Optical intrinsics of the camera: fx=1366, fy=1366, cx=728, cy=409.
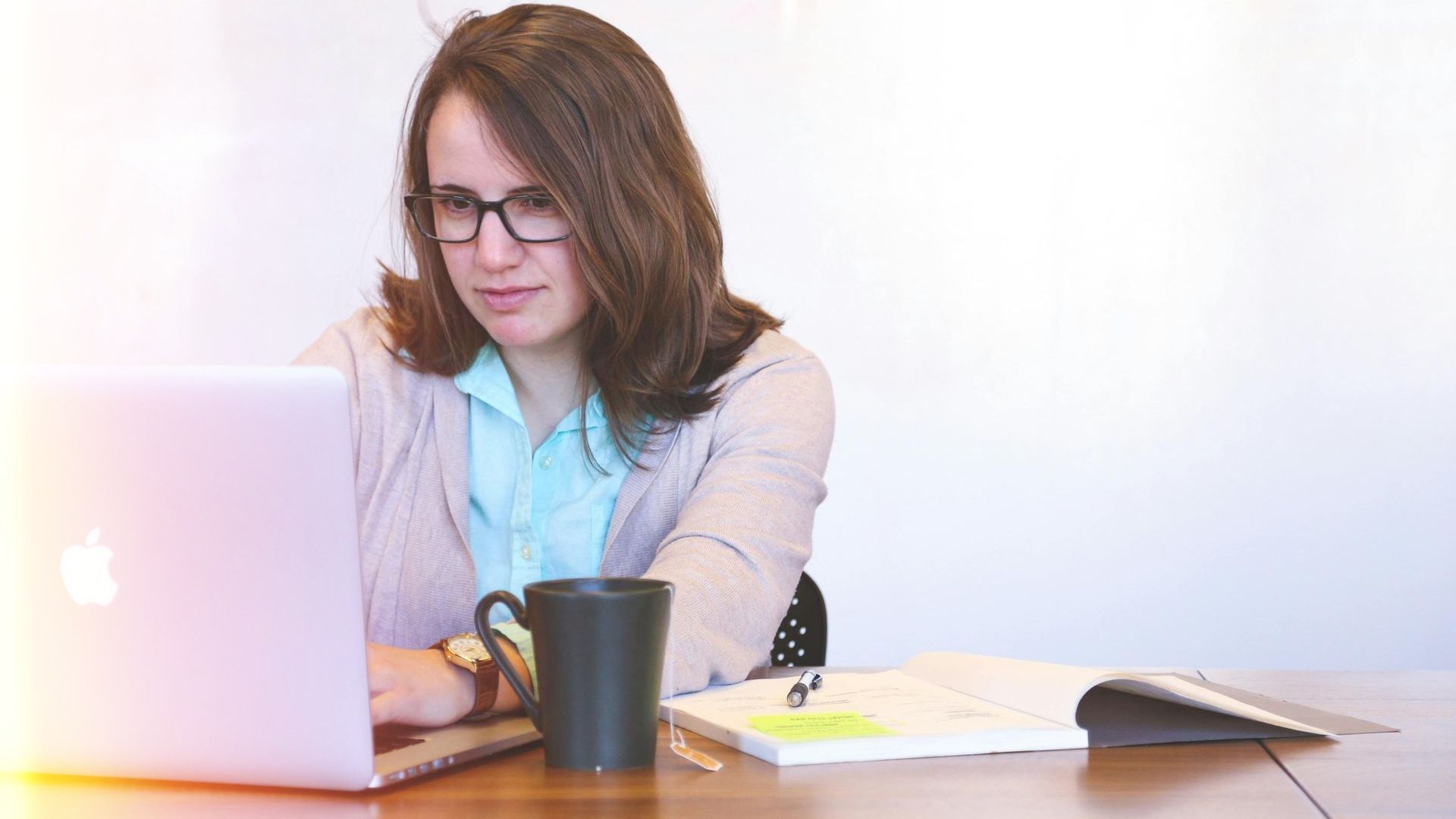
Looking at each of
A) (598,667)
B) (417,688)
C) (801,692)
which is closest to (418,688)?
(417,688)

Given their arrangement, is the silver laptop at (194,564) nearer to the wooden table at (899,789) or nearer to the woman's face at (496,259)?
the wooden table at (899,789)

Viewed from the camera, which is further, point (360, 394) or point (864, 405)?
point (864, 405)

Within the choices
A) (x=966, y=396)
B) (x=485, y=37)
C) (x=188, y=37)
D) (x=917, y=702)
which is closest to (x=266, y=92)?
(x=188, y=37)

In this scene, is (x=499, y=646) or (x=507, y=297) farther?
(x=507, y=297)

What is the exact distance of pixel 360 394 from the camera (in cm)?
160

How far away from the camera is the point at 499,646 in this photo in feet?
2.91

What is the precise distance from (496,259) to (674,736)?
0.61 metres

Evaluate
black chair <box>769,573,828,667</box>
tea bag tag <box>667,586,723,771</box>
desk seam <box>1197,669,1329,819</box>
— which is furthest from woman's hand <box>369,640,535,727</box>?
black chair <box>769,573,828,667</box>

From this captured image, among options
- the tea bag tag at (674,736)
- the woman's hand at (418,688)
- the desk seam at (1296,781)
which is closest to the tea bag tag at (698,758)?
the tea bag tag at (674,736)

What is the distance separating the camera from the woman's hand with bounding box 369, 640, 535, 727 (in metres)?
0.92

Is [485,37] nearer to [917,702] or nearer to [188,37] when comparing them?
[917,702]

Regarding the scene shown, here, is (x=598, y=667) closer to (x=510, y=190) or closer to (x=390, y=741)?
(x=390, y=741)

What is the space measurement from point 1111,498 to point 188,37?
8.00 ft

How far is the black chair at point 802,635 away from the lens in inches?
62.4
